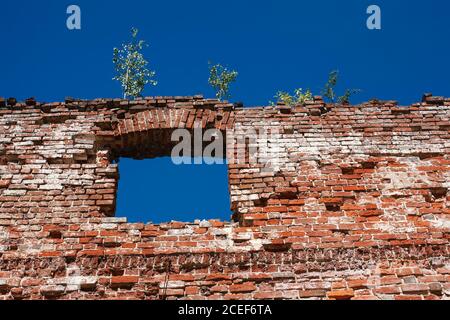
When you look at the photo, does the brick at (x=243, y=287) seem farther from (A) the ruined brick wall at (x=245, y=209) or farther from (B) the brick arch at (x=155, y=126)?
(B) the brick arch at (x=155, y=126)

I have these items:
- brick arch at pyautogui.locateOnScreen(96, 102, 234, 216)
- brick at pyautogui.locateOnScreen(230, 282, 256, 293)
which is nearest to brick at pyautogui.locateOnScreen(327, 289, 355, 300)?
brick at pyautogui.locateOnScreen(230, 282, 256, 293)

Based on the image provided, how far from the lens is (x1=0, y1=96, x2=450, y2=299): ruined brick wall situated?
4.48 metres

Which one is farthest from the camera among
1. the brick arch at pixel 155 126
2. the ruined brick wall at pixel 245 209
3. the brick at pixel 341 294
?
the brick arch at pixel 155 126

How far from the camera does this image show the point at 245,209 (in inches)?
200

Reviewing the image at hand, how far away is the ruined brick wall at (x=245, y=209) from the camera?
14.7ft

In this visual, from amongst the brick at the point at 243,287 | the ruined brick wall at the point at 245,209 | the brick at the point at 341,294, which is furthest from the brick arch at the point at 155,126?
the brick at the point at 341,294

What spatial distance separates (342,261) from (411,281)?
0.61 metres

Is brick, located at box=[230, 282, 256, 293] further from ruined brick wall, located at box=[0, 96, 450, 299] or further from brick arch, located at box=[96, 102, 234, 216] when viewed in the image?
brick arch, located at box=[96, 102, 234, 216]
